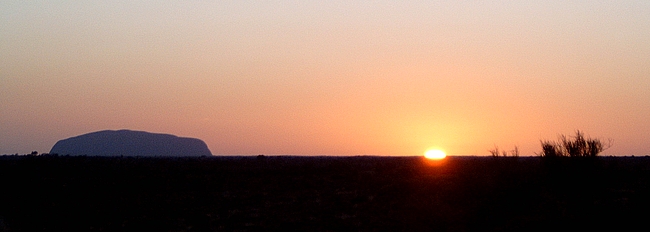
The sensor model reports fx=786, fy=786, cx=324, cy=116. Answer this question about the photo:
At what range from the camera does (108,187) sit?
1854 inches

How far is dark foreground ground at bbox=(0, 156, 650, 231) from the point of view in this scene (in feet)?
106

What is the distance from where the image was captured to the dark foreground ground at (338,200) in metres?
32.2

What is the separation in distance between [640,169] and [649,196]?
17341 mm

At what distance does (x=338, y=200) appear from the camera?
39.5 meters

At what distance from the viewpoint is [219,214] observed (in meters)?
36.7

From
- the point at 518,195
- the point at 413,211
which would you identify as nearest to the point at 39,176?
the point at 413,211

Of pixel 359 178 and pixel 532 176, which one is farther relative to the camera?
pixel 359 178

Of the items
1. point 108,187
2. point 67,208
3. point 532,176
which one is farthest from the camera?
point 108,187

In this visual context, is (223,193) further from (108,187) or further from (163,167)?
(163,167)

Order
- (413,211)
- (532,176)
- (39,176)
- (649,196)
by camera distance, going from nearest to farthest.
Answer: (649,196) → (413,211) → (532,176) → (39,176)

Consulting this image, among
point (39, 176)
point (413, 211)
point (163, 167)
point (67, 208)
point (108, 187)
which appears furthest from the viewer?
point (163, 167)

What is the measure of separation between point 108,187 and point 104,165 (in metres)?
16.6

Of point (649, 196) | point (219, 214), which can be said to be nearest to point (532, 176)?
point (649, 196)

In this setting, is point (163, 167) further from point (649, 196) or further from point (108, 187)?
point (649, 196)
